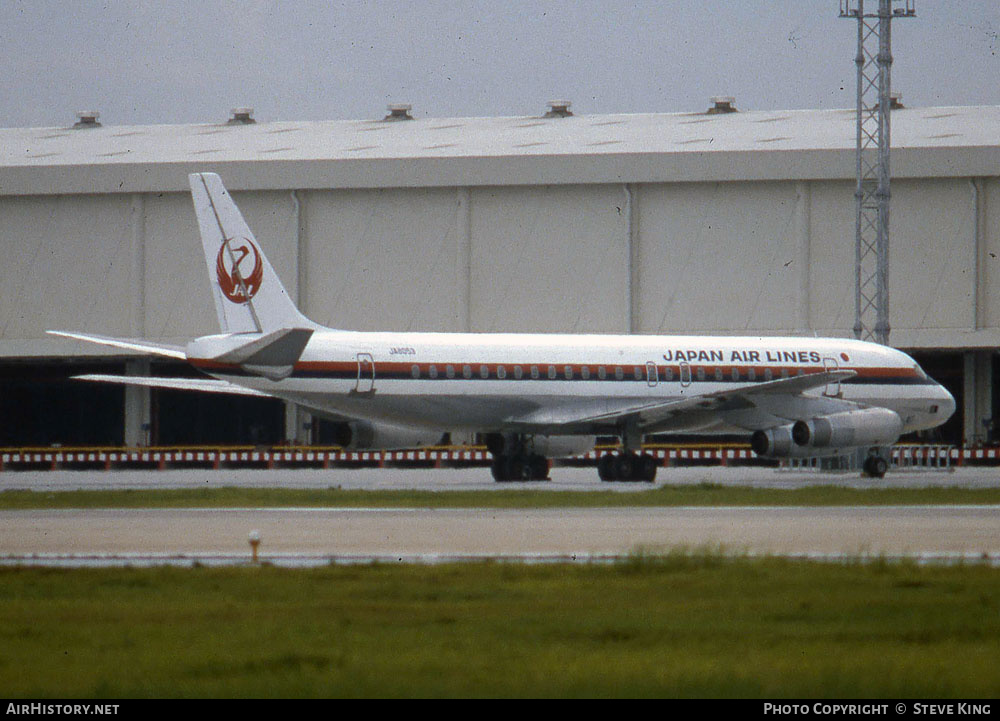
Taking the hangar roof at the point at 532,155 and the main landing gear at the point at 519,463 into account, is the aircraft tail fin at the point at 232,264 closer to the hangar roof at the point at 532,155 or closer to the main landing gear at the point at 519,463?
the main landing gear at the point at 519,463

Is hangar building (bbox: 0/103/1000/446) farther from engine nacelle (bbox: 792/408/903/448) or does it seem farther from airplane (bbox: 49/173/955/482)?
engine nacelle (bbox: 792/408/903/448)

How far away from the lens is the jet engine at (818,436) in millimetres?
38031

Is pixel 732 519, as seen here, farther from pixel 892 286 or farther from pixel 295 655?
pixel 892 286

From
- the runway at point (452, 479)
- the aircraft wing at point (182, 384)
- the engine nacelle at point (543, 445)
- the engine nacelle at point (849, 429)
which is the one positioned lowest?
the runway at point (452, 479)

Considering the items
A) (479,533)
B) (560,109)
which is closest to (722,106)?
(560,109)

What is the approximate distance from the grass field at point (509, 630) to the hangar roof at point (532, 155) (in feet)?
140

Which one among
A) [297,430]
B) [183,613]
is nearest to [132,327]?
[297,430]

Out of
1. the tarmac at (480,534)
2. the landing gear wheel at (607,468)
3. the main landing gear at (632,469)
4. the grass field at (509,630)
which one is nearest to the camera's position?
the grass field at (509,630)

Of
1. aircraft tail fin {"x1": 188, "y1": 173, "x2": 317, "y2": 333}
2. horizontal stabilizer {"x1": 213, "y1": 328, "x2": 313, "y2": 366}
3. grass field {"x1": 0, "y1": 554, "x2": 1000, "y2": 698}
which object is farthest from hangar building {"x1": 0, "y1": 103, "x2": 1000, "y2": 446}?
grass field {"x1": 0, "y1": 554, "x2": 1000, "y2": 698}

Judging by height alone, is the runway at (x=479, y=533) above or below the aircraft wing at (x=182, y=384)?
below

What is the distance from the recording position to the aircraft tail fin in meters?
36.6

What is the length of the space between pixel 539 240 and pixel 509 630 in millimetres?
47730

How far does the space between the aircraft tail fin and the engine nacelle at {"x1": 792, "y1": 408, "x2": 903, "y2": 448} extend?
12459 mm

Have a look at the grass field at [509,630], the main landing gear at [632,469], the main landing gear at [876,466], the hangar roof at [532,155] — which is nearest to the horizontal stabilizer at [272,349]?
the main landing gear at [632,469]
